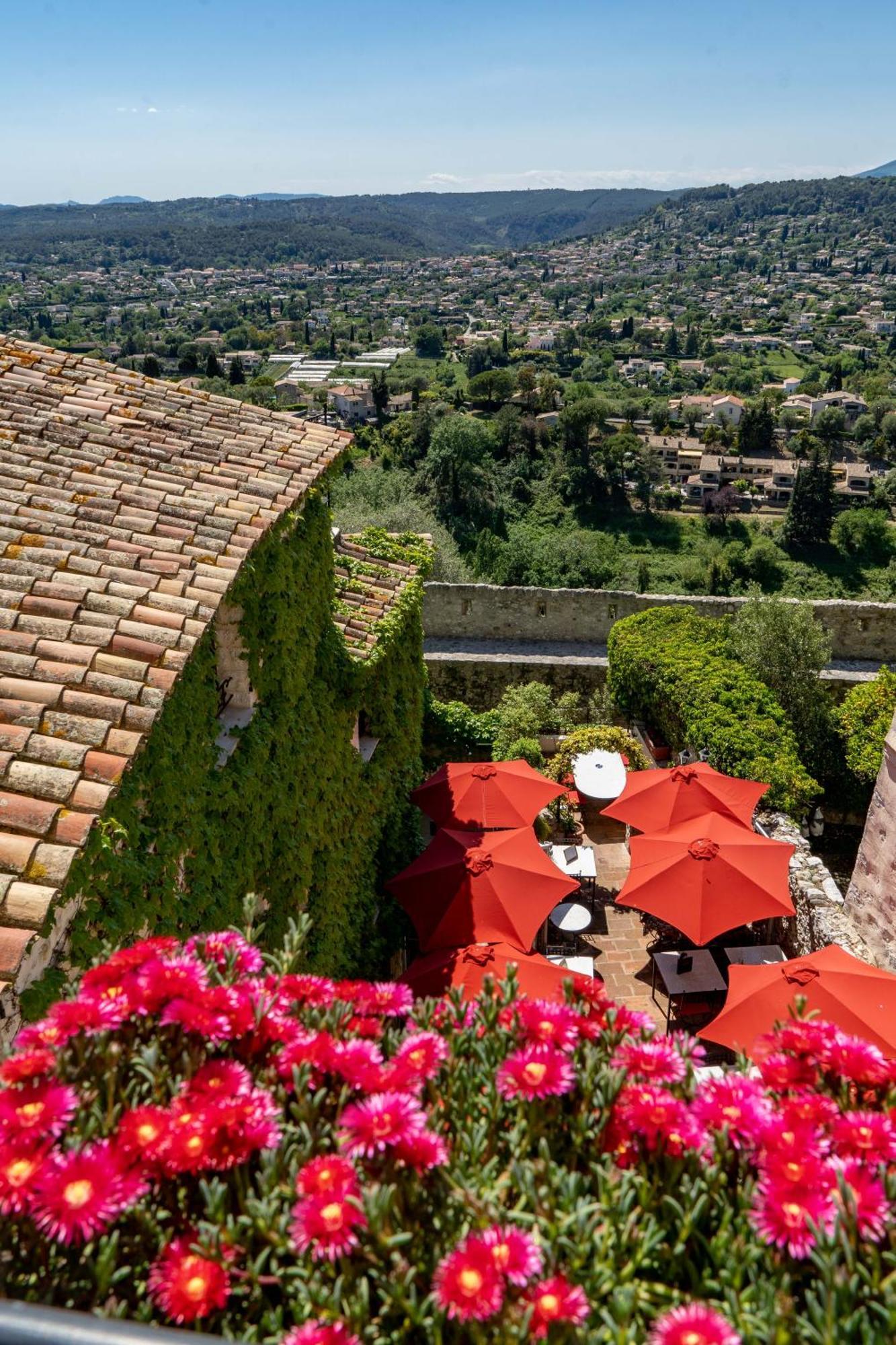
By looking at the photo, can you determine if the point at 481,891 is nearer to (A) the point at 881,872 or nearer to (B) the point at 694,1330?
(A) the point at 881,872

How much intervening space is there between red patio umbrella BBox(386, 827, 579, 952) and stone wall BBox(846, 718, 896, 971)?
3.29 meters

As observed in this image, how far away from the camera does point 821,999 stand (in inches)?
327

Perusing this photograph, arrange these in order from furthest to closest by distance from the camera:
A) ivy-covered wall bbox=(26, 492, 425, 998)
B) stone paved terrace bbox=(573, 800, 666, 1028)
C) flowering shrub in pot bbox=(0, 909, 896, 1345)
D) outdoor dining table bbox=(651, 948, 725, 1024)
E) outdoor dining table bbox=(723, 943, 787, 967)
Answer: stone paved terrace bbox=(573, 800, 666, 1028) < outdoor dining table bbox=(723, 943, 787, 967) < outdoor dining table bbox=(651, 948, 725, 1024) < ivy-covered wall bbox=(26, 492, 425, 998) < flowering shrub in pot bbox=(0, 909, 896, 1345)

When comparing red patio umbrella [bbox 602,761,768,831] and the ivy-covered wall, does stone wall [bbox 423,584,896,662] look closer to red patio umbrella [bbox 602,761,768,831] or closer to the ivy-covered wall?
red patio umbrella [bbox 602,761,768,831]

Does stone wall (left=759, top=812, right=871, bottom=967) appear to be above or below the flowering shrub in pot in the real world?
below

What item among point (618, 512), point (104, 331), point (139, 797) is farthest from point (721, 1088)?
point (104, 331)

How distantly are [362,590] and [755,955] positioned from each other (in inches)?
256

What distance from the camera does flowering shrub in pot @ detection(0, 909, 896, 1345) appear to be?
2057 millimetres

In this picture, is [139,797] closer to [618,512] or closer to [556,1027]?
[556,1027]

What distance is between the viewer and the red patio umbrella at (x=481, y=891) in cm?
1002

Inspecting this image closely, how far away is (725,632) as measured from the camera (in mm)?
17000

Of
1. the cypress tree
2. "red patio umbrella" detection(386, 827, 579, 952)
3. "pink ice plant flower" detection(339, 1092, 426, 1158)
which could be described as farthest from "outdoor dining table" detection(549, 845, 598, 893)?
the cypress tree

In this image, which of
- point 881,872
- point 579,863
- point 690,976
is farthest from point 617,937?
point 881,872

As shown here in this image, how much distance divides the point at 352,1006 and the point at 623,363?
139656 millimetres
